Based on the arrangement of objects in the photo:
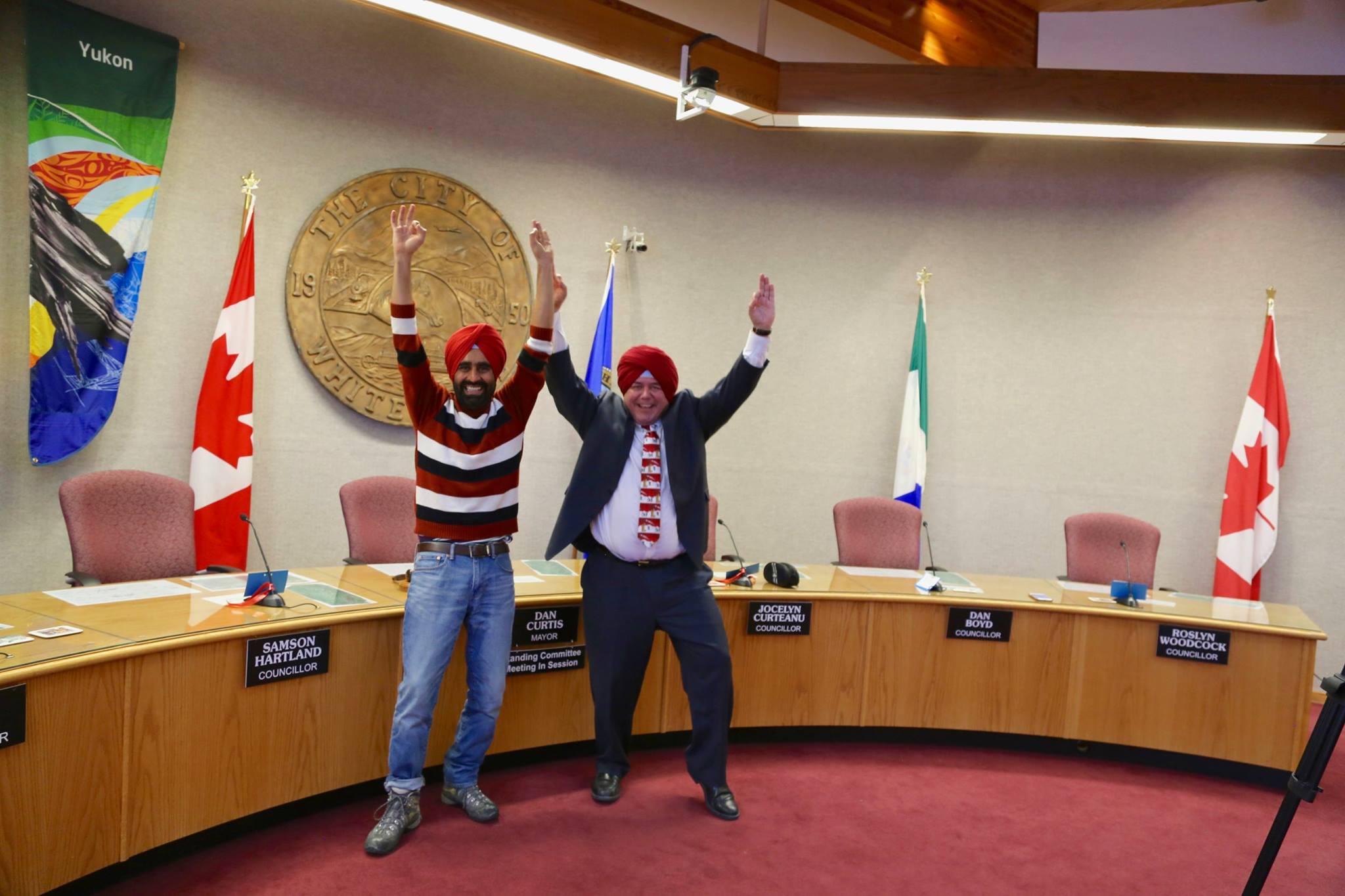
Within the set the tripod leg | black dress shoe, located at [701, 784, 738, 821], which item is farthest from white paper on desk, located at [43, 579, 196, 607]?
the tripod leg

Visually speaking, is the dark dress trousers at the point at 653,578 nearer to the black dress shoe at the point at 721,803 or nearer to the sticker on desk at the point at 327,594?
the black dress shoe at the point at 721,803

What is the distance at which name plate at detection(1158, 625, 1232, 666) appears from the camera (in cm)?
372

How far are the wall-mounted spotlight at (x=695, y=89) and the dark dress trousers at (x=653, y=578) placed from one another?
1.46m

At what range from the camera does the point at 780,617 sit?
3.71 metres

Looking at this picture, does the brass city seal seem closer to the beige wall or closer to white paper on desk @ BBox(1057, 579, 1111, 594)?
the beige wall

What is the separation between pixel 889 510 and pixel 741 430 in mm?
1343

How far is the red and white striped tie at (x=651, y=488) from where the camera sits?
3059mm

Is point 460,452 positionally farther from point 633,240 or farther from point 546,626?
point 633,240

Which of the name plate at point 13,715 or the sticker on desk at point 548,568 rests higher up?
the sticker on desk at point 548,568

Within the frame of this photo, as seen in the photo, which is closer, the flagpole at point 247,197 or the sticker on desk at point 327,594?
the sticker on desk at point 327,594

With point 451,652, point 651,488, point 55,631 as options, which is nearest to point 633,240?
point 651,488

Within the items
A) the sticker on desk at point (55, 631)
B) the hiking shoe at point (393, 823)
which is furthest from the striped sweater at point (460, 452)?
the sticker on desk at point (55, 631)

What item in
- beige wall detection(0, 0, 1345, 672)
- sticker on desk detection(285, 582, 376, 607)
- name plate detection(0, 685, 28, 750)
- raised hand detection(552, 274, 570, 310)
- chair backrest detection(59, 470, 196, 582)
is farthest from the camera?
beige wall detection(0, 0, 1345, 672)

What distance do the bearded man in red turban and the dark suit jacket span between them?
A: 0.22m
